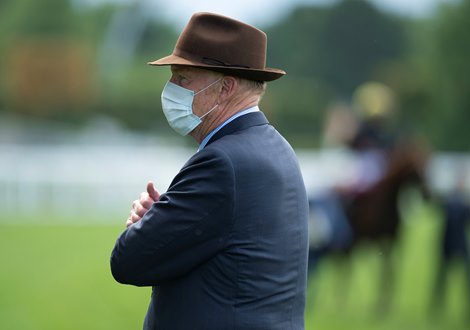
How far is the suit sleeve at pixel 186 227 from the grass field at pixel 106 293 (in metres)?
5.77

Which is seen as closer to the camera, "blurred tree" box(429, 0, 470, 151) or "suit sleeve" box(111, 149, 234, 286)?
"suit sleeve" box(111, 149, 234, 286)

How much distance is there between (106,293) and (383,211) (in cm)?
338

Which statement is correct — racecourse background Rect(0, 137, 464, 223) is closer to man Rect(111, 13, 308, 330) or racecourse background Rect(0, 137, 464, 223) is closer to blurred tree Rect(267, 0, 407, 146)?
man Rect(111, 13, 308, 330)

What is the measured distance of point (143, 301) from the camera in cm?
1078

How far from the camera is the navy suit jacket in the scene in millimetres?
3381

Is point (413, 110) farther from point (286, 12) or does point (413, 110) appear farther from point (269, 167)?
point (269, 167)

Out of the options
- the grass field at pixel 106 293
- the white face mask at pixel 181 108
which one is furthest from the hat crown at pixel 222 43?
the grass field at pixel 106 293

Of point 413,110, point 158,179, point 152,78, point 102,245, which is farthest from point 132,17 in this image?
point 102,245

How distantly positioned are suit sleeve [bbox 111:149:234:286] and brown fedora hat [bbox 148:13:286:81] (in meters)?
0.36

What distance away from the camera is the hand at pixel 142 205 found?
3.65 m

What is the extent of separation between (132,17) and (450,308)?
143ft

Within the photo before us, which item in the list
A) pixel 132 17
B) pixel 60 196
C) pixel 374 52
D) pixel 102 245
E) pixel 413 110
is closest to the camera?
pixel 102 245

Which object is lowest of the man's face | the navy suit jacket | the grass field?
the grass field

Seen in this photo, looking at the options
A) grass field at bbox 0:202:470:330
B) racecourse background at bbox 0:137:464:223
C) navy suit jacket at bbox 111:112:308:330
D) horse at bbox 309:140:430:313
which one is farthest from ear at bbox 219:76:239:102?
racecourse background at bbox 0:137:464:223
